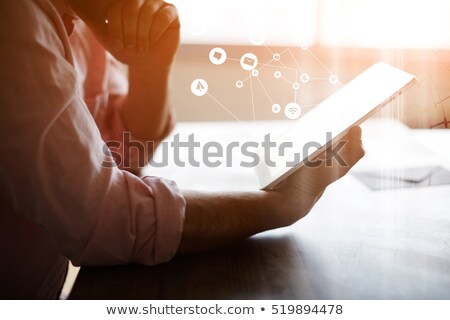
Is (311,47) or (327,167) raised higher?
(311,47)

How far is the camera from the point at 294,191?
61 cm

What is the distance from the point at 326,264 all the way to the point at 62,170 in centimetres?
33

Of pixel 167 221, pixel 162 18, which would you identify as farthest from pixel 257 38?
A: pixel 167 221

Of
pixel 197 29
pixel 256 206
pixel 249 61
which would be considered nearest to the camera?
pixel 256 206

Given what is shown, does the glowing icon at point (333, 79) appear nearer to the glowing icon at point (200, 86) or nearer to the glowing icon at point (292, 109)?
the glowing icon at point (292, 109)

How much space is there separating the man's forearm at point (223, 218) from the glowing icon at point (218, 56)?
0.27 m

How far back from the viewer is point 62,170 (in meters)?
0.46

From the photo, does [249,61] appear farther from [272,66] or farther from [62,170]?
[62,170]

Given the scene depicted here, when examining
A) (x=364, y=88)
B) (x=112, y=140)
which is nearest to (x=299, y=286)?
(x=364, y=88)

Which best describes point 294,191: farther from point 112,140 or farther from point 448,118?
point 112,140

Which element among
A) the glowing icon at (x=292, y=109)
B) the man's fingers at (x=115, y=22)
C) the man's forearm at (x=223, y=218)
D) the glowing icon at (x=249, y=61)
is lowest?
the man's forearm at (x=223, y=218)

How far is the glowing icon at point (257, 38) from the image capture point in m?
0.77

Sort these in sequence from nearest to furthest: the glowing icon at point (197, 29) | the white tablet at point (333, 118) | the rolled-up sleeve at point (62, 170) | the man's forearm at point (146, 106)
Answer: the rolled-up sleeve at point (62, 170), the white tablet at point (333, 118), the glowing icon at point (197, 29), the man's forearm at point (146, 106)

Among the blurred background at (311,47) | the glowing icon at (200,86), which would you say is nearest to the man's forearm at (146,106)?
the blurred background at (311,47)
